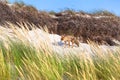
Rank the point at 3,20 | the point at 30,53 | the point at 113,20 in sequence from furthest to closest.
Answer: the point at 113,20 → the point at 3,20 → the point at 30,53

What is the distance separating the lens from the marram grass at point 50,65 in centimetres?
446

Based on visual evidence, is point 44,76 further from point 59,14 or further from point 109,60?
point 59,14

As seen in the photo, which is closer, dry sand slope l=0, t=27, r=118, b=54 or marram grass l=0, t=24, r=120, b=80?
marram grass l=0, t=24, r=120, b=80

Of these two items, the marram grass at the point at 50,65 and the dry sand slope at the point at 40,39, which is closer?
the marram grass at the point at 50,65

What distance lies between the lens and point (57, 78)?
4480mm

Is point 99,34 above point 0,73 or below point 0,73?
below

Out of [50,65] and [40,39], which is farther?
[40,39]

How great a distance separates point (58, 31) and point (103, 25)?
175cm

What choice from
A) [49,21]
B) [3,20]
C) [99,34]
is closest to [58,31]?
[49,21]

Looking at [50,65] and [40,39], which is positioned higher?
[40,39]

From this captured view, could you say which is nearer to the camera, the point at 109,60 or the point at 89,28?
the point at 109,60

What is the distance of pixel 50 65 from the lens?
196 inches

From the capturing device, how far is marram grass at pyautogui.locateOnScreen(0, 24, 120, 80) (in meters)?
4.46

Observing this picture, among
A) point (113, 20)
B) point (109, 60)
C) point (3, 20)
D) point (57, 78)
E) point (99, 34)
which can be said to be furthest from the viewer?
point (113, 20)
